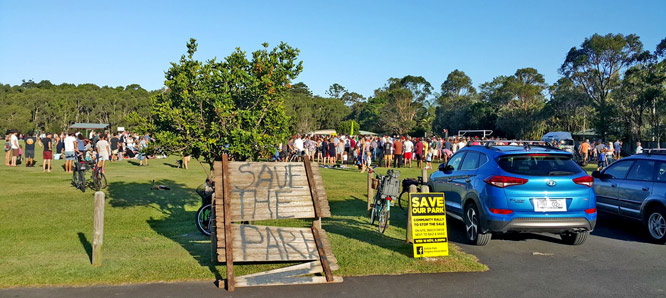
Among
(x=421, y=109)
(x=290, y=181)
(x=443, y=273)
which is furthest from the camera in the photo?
(x=421, y=109)

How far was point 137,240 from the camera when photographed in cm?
825

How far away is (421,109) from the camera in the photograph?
9744cm

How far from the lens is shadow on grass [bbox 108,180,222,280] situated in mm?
7719

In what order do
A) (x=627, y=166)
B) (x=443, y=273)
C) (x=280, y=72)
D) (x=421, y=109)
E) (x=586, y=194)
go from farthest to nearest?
1. (x=421, y=109)
2. (x=627, y=166)
3. (x=280, y=72)
4. (x=586, y=194)
5. (x=443, y=273)

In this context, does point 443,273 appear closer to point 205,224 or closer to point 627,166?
point 205,224

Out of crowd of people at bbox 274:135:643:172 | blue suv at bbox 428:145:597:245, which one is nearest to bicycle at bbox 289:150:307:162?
crowd of people at bbox 274:135:643:172

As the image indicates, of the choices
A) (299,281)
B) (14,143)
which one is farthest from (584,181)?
(14,143)

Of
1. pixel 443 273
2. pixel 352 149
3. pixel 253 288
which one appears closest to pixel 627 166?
pixel 443 273

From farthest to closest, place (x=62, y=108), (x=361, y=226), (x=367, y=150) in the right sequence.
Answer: (x=62, y=108) < (x=367, y=150) < (x=361, y=226)

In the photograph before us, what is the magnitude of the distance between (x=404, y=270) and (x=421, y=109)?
92.9 m

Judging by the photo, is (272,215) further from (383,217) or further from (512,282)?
(512,282)

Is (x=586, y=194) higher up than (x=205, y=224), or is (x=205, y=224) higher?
(x=586, y=194)

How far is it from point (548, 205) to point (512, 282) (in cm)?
175

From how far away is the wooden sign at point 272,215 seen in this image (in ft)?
20.0
